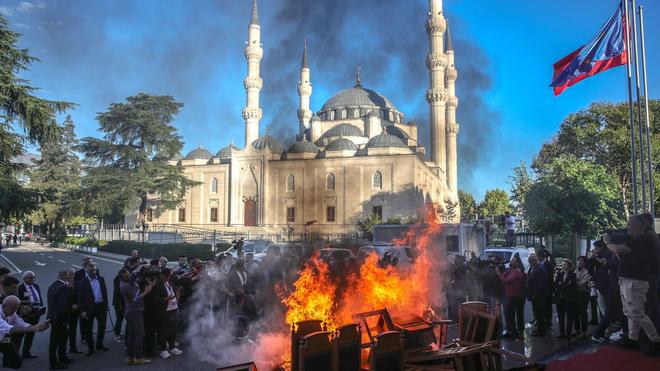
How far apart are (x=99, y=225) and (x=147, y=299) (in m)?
58.3

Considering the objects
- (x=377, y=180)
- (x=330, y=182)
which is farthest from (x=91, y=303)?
(x=330, y=182)

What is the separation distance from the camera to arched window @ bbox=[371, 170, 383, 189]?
46.9 metres

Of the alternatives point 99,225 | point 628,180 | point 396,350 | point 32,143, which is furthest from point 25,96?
point 99,225

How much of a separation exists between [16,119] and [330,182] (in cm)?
3175

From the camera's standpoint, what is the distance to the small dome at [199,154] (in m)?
61.5

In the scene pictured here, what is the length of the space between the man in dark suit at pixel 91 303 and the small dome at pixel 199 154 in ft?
177

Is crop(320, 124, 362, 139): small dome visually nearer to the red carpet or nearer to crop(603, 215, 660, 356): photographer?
the red carpet

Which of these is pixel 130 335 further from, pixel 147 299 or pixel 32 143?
pixel 32 143

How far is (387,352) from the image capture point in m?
4.75

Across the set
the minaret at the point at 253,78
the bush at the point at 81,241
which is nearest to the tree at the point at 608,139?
the minaret at the point at 253,78

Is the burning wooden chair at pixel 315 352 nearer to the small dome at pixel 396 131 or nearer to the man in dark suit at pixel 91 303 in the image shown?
the man in dark suit at pixel 91 303

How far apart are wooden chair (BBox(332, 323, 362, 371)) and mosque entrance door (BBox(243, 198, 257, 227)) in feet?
155

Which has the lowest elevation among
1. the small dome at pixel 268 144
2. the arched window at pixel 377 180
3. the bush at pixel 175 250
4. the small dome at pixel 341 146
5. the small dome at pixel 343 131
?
the bush at pixel 175 250

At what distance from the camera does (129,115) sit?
40.8m
